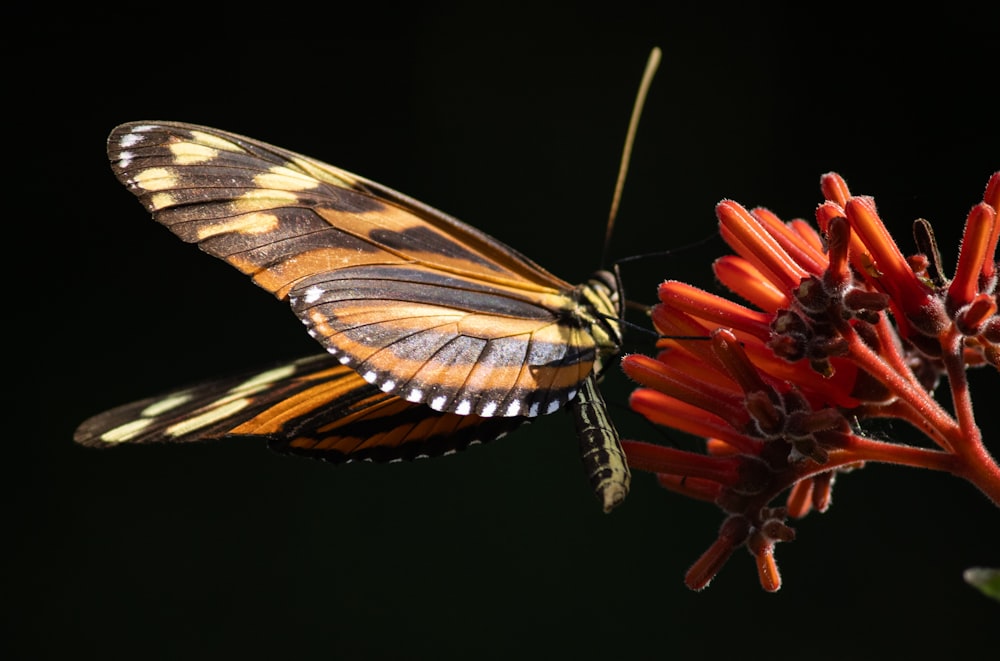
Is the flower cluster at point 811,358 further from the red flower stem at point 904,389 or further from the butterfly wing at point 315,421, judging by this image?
the butterfly wing at point 315,421

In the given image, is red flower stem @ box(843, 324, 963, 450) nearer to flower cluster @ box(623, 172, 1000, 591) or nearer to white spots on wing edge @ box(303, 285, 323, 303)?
flower cluster @ box(623, 172, 1000, 591)

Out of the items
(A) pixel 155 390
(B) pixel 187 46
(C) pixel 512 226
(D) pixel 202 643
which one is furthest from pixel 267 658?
(B) pixel 187 46

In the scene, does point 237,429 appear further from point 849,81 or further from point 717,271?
point 849,81

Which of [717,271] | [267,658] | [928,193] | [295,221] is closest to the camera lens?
[717,271]

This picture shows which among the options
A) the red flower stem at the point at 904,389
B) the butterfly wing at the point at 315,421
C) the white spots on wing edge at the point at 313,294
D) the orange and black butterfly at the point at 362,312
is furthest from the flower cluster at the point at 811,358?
the white spots on wing edge at the point at 313,294

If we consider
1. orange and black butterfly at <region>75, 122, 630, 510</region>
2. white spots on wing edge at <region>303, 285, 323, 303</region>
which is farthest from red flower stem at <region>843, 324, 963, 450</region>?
white spots on wing edge at <region>303, 285, 323, 303</region>

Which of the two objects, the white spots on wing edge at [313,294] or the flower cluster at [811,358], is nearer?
the flower cluster at [811,358]
